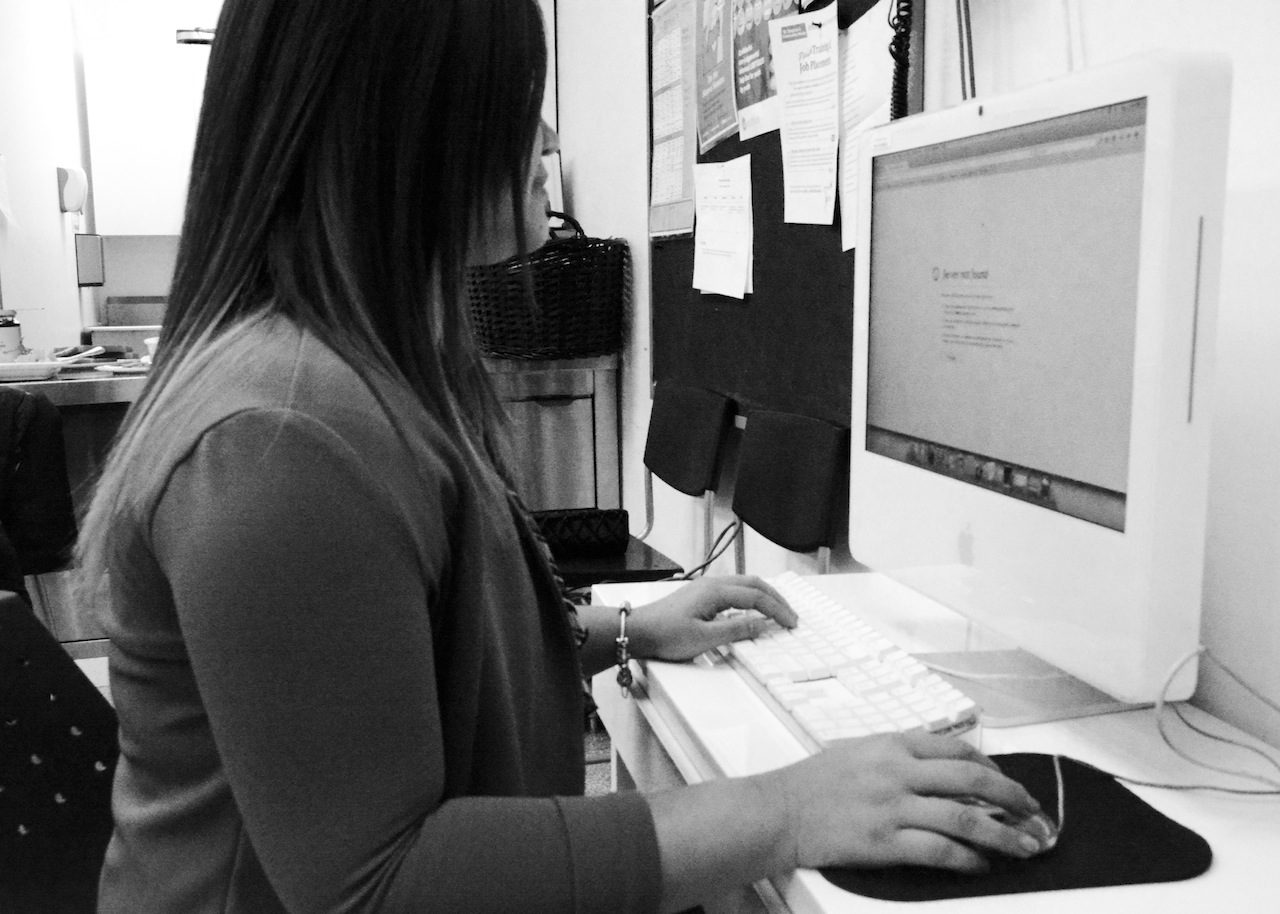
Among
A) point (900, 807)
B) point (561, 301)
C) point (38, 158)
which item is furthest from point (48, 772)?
point (38, 158)

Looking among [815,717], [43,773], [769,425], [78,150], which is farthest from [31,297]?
[815,717]

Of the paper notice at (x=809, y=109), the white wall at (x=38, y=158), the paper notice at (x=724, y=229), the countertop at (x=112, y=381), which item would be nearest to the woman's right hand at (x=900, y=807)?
the paper notice at (x=809, y=109)

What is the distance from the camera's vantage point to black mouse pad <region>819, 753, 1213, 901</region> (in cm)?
58

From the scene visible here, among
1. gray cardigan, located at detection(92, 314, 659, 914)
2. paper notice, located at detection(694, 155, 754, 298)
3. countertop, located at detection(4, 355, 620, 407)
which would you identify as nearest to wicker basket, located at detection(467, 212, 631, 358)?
countertop, located at detection(4, 355, 620, 407)

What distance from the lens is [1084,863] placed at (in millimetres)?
596

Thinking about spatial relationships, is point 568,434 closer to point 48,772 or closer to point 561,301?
point 561,301

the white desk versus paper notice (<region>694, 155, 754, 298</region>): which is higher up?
paper notice (<region>694, 155, 754, 298</region>)

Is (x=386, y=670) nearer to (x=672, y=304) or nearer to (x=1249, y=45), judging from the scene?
(x=1249, y=45)

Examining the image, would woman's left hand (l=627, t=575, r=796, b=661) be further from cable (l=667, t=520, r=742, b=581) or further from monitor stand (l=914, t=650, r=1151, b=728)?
cable (l=667, t=520, r=742, b=581)

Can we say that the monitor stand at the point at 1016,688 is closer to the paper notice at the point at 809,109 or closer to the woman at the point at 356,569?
the woman at the point at 356,569

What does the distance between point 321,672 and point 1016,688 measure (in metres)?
0.54

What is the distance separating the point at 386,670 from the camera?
0.56m

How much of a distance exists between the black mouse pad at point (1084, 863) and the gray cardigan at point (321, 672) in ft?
0.43

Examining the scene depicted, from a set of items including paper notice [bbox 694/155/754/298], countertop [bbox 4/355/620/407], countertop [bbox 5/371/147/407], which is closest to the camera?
paper notice [bbox 694/155/754/298]
